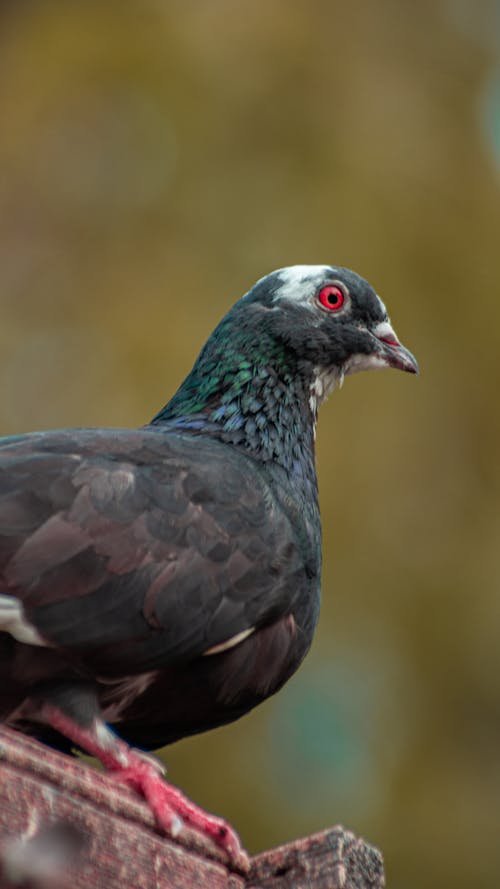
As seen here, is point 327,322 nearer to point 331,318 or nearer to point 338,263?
point 331,318

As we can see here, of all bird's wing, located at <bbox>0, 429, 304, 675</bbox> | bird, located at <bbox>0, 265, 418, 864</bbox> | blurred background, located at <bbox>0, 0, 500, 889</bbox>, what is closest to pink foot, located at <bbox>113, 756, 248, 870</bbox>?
bird, located at <bbox>0, 265, 418, 864</bbox>

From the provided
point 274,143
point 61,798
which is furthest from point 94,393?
point 61,798

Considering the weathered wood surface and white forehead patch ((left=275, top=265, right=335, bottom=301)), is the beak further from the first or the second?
the weathered wood surface

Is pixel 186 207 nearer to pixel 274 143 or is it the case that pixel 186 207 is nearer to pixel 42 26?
pixel 274 143

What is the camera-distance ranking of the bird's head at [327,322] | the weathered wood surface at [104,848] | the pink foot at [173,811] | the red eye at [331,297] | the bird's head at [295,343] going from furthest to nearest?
the red eye at [331,297]
the bird's head at [327,322]
the bird's head at [295,343]
the pink foot at [173,811]
the weathered wood surface at [104,848]

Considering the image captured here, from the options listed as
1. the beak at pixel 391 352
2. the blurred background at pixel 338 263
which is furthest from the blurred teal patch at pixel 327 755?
the beak at pixel 391 352

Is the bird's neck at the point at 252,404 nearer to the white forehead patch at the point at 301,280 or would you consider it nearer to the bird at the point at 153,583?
the bird at the point at 153,583
